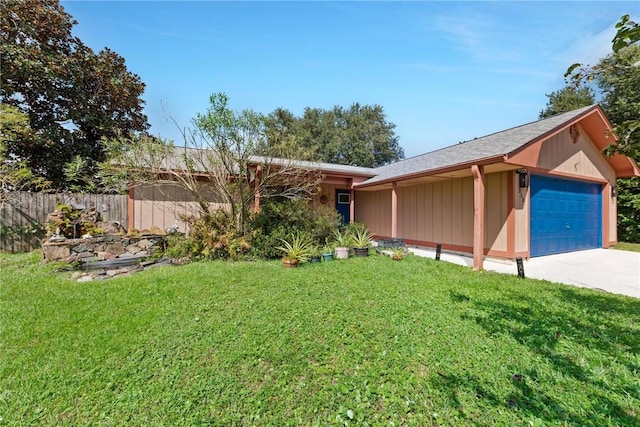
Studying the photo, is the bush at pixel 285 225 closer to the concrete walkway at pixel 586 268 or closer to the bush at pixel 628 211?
the concrete walkway at pixel 586 268

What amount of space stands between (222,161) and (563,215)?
405 inches

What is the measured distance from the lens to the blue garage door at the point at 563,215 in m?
7.78

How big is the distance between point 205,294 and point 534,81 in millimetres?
9870

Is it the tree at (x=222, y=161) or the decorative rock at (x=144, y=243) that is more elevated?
the tree at (x=222, y=161)

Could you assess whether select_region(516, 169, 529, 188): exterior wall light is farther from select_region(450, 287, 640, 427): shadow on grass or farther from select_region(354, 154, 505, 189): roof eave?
select_region(450, 287, 640, 427): shadow on grass

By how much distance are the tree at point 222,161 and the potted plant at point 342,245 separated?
1.70 meters

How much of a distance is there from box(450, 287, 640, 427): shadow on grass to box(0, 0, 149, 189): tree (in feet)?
44.3

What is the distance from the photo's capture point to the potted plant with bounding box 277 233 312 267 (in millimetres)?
6164

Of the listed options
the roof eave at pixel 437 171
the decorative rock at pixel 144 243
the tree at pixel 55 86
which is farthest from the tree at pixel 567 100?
the tree at pixel 55 86

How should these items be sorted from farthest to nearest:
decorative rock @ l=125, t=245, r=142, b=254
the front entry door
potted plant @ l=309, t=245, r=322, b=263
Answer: the front entry door
decorative rock @ l=125, t=245, r=142, b=254
potted plant @ l=309, t=245, r=322, b=263

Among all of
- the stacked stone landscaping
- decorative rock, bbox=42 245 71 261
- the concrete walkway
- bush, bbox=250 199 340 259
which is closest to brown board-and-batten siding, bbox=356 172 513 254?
the concrete walkway

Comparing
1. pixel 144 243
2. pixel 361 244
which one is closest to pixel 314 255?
pixel 361 244

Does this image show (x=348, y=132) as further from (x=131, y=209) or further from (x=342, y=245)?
(x=131, y=209)

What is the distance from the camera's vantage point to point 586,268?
658 cm
